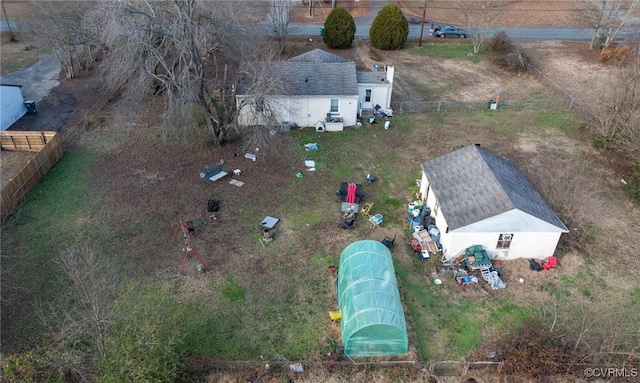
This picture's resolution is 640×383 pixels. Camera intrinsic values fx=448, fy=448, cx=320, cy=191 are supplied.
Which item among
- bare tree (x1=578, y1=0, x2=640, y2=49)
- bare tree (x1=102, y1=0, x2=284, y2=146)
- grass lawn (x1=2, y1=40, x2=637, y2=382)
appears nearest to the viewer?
grass lawn (x1=2, y1=40, x2=637, y2=382)

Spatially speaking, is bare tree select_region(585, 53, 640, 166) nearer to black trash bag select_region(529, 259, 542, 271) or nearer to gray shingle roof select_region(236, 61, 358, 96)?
black trash bag select_region(529, 259, 542, 271)

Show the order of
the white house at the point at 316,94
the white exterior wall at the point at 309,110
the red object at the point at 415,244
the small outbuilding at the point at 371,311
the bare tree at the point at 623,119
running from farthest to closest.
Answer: the white exterior wall at the point at 309,110
the white house at the point at 316,94
the bare tree at the point at 623,119
the red object at the point at 415,244
the small outbuilding at the point at 371,311

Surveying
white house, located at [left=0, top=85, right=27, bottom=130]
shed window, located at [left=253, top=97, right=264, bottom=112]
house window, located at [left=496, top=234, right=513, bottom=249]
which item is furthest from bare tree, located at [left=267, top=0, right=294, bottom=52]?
house window, located at [left=496, top=234, right=513, bottom=249]

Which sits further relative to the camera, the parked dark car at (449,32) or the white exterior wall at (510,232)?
the parked dark car at (449,32)

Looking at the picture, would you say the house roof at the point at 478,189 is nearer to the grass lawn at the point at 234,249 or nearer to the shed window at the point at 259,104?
the grass lawn at the point at 234,249

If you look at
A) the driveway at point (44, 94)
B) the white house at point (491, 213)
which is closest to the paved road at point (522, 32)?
the driveway at point (44, 94)

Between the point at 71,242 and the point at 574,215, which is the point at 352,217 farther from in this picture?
the point at 71,242

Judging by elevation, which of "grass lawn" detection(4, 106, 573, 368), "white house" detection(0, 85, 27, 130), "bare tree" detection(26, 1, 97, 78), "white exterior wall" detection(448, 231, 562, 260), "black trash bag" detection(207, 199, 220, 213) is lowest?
"grass lawn" detection(4, 106, 573, 368)

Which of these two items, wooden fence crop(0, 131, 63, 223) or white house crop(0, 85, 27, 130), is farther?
white house crop(0, 85, 27, 130)
